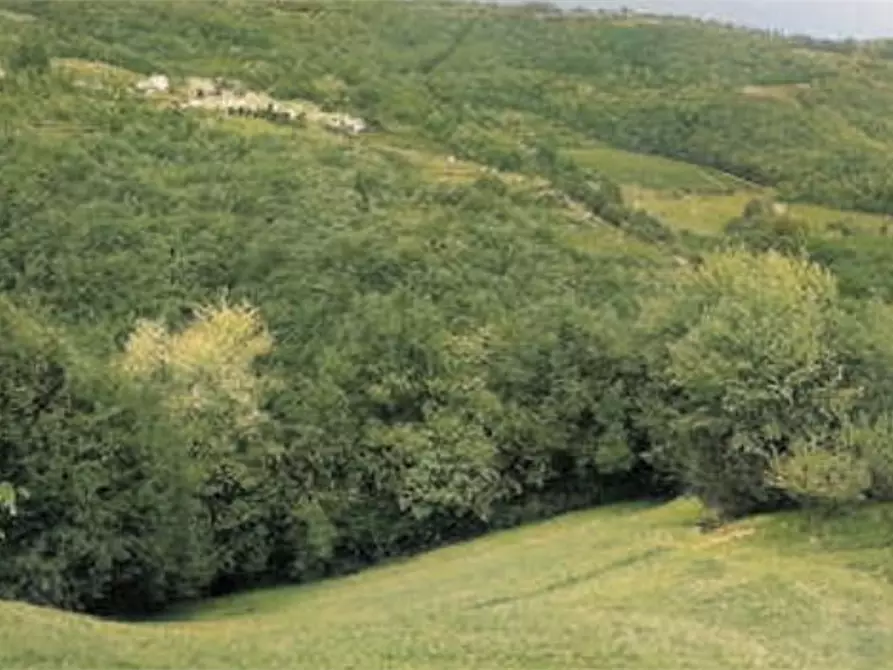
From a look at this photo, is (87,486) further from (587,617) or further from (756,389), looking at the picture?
(587,617)

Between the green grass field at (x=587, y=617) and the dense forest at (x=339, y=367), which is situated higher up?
the green grass field at (x=587, y=617)

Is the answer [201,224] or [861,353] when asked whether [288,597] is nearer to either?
[861,353]

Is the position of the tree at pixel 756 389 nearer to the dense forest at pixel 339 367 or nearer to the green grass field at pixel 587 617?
the dense forest at pixel 339 367

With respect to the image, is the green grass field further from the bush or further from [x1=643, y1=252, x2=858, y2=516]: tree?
the bush

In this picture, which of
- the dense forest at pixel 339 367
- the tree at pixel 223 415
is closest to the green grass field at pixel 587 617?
the dense forest at pixel 339 367

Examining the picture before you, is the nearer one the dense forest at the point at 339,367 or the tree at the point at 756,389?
the tree at the point at 756,389

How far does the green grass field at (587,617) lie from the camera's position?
1533 inches

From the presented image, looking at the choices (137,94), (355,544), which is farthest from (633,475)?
(137,94)

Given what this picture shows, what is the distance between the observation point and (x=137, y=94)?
173 metres

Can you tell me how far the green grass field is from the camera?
3894 cm

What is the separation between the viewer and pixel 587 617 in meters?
44.3

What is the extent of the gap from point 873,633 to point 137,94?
13876 centimetres

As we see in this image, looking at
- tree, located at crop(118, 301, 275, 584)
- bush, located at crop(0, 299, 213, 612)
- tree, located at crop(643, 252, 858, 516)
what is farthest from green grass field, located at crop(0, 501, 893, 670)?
tree, located at crop(118, 301, 275, 584)

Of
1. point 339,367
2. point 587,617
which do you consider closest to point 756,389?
point 587,617
